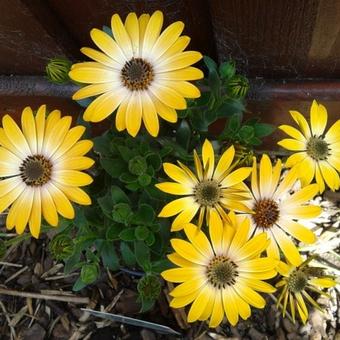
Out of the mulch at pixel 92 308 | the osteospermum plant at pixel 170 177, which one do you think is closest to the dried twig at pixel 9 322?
the mulch at pixel 92 308

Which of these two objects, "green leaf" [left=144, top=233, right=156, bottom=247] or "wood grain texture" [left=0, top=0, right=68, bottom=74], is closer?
"green leaf" [left=144, top=233, right=156, bottom=247]

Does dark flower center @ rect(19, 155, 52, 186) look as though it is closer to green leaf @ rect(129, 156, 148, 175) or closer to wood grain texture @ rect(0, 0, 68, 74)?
green leaf @ rect(129, 156, 148, 175)

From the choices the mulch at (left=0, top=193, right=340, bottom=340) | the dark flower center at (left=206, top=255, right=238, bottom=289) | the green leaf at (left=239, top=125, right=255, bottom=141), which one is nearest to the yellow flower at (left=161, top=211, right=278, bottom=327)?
the dark flower center at (left=206, top=255, right=238, bottom=289)

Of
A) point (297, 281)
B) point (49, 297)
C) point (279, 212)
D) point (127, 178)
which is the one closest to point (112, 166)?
point (127, 178)

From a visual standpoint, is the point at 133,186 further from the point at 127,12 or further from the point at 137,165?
the point at 127,12

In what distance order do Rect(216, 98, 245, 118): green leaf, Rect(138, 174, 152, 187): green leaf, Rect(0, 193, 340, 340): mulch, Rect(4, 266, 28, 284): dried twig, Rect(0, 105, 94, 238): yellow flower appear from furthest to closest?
Rect(4, 266, 28, 284): dried twig, Rect(0, 193, 340, 340): mulch, Rect(216, 98, 245, 118): green leaf, Rect(138, 174, 152, 187): green leaf, Rect(0, 105, 94, 238): yellow flower

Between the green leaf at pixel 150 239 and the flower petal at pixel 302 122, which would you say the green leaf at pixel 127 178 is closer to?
the green leaf at pixel 150 239
